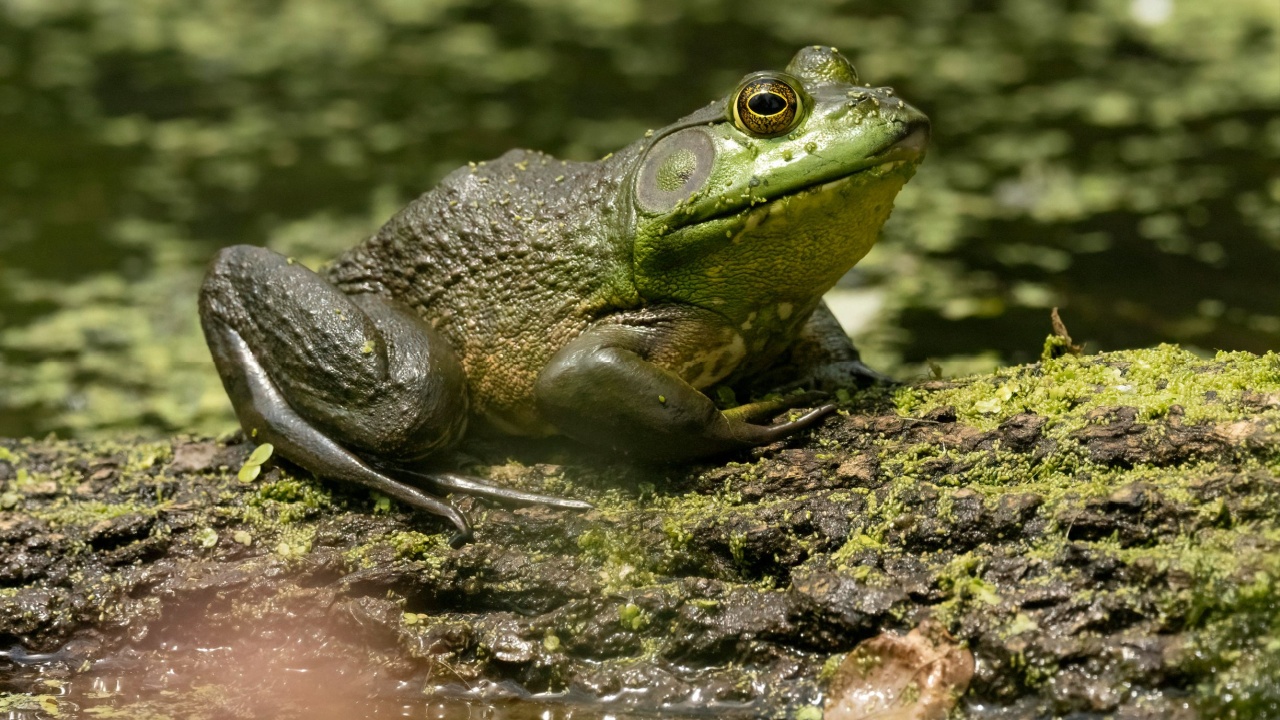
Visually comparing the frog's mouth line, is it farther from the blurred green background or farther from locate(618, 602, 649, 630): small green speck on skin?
the blurred green background

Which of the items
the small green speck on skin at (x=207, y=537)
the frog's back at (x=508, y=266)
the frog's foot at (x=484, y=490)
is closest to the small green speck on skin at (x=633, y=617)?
the frog's foot at (x=484, y=490)

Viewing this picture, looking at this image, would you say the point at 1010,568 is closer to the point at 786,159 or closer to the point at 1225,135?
the point at 786,159

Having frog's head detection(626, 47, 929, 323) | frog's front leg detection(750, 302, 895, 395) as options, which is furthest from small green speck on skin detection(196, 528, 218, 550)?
frog's front leg detection(750, 302, 895, 395)

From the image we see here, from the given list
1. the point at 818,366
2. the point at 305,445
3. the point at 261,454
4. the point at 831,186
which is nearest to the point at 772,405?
the point at 818,366

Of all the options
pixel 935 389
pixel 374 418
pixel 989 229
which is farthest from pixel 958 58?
pixel 374 418

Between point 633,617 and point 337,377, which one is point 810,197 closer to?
point 633,617

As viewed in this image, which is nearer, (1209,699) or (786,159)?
(1209,699)
